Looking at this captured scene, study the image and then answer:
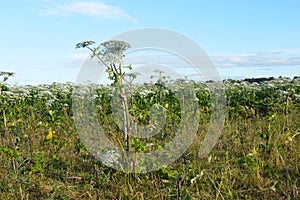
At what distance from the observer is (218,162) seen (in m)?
3.76

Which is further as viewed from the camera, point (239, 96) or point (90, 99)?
point (239, 96)

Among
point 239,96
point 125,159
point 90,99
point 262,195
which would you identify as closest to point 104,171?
point 125,159

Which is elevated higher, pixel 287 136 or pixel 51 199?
pixel 287 136

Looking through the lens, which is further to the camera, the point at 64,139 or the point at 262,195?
the point at 64,139

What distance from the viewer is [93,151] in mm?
3938

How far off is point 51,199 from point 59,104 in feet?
12.7

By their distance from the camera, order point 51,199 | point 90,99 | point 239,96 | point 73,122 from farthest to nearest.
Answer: point 239,96
point 90,99
point 73,122
point 51,199

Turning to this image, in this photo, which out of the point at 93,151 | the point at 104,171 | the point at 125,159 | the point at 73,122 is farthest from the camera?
the point at 73,122

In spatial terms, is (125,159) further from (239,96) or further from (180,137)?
(239,96)

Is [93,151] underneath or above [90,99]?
underneath

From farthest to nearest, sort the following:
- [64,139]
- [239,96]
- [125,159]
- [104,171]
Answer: [239,96] → [64,139] → [104,171] → [125,159]

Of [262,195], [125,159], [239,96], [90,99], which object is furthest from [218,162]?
[239,96]

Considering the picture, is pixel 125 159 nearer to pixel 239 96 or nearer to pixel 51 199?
pixel 51 199

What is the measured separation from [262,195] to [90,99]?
4.03m
